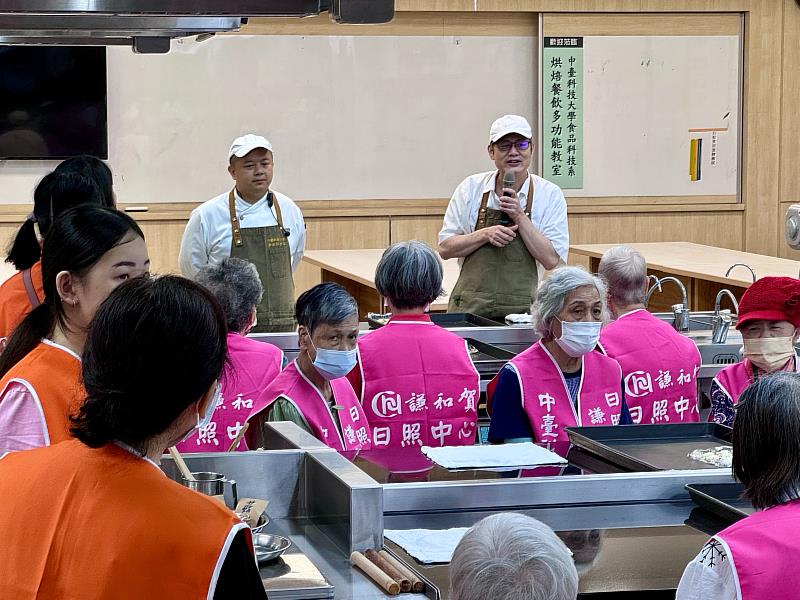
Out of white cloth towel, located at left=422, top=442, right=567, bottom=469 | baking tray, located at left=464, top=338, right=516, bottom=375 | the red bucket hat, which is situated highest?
the red bucket hat

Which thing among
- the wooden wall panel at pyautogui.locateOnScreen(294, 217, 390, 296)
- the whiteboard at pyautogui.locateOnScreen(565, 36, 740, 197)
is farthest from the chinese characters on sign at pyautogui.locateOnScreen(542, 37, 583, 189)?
the wooden wall panel at pyautogui.locateOnScreen(294, 217, 390, 296)

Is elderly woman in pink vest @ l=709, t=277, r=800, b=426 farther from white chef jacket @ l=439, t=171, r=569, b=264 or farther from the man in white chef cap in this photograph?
the man in white chef cap

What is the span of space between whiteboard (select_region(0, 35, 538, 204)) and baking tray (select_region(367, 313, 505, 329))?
3787 mm

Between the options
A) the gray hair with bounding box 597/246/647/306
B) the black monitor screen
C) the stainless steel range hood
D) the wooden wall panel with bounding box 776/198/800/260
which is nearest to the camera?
the stainless steel range hood

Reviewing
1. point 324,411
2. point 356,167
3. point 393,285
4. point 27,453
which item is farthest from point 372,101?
point 27,453

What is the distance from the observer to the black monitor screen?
8.15 m

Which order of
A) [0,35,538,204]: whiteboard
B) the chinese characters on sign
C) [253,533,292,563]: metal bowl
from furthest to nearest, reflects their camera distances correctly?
the chinese characters on sign < [0,35,538,204]: whiteboard < [253,533,292,563]: metal bowl

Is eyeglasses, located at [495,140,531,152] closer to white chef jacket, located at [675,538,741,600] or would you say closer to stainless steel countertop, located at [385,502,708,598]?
stainless steel countertop, located at [385,502,708,598]

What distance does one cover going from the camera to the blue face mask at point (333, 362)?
3.10m

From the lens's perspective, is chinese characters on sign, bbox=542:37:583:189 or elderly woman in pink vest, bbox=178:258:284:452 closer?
elderly woman in pink vest, bbox=178:258:284:452

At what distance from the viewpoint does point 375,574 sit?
2.09 m

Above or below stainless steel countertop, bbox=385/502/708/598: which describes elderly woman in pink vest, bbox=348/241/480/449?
above

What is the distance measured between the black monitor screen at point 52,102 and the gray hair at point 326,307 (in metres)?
5.48

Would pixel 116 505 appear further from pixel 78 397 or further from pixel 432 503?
pixel 432 503
